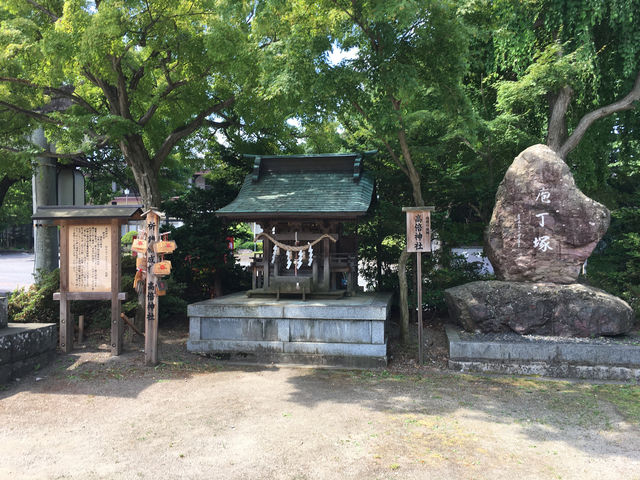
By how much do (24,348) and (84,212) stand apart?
256cm

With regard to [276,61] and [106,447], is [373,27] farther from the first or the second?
[106,447]

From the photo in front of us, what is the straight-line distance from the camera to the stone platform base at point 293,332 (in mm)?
8336

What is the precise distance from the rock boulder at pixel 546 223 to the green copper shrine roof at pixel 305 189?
3.23m

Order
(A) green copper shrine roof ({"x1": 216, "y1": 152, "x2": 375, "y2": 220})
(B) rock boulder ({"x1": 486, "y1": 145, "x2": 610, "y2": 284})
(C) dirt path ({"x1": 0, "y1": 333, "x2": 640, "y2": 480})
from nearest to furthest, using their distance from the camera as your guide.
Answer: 1. (C) dirt path ({"x1": 0, "y1": 333, "x2": 640, "y2": 480})
2. (B) rock boulder ({"x1": 486, "y1": 145, "x2": 610, "y2": 284})
3. (A) green copper shrine roof ({"x1": 216, "y1": 152, "x2": 375, "y2": 220})

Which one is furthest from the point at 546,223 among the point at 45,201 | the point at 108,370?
the point at 45,201

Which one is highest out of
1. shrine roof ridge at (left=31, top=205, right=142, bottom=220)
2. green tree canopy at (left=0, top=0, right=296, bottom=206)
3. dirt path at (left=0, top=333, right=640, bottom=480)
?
green tree canopy at (left=0, top=0, right=296, bottom=206)

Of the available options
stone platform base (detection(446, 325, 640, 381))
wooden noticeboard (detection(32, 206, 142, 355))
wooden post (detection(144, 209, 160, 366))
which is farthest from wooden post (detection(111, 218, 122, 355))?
stone platform base (detection(446, 325, 640, 381))

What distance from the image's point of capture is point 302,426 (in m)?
5.40

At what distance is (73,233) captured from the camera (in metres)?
8.41

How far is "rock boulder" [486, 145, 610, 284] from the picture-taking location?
8836mm

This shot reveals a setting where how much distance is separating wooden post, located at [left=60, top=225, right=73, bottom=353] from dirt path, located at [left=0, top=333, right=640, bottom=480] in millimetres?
722

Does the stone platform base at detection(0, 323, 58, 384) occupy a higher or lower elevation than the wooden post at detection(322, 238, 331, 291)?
lower

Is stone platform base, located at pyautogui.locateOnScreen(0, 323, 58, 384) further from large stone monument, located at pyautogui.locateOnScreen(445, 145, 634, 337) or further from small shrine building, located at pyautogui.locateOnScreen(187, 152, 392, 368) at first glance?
large stone monument, located at pyautogui.locateOnScreen(445, 145, 634, 337)

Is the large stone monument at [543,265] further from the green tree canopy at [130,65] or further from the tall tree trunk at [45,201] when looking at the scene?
the tall tree trunk at [45,201]
